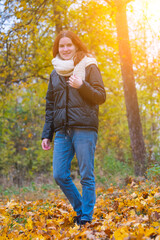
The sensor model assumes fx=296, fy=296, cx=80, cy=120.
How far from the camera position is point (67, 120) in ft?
10.8

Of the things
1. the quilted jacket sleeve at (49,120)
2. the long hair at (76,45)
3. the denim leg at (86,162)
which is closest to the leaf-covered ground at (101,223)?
the denim leg at (86,162)

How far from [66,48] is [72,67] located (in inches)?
12.3

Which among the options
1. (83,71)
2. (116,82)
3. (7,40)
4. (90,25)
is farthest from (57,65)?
(116,82)

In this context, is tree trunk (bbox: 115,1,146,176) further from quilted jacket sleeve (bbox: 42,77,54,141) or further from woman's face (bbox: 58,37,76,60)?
quilted jacket sleeve (bbox: 42,77,54,141)

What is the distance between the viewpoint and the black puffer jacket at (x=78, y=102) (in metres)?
3.21

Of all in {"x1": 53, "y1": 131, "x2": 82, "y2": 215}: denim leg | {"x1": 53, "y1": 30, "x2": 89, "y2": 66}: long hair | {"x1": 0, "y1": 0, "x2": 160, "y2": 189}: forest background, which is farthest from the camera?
{"x1": 0, "y1": 0, "x2": 160, "y2": 189}: forest background

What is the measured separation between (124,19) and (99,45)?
2.57 meters

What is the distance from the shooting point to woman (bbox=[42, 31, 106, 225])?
3211 millimetres

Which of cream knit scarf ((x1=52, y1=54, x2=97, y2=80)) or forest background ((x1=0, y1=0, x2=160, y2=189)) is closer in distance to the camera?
cream knit scarf ((x1=52, y1=54, x2=97, y2=80))

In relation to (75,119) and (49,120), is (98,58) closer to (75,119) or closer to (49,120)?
(49,120)

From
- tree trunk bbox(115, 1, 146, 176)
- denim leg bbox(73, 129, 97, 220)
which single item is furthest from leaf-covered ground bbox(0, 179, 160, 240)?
tree trunk bbox(115, 1, 146, 176)

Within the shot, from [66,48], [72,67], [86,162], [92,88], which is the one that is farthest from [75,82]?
[86,162]

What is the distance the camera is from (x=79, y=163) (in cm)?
327

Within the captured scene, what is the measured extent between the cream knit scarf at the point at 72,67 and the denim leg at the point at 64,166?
2.25ft
